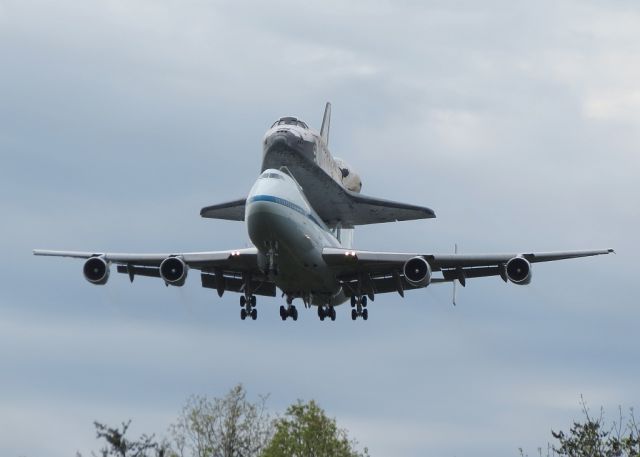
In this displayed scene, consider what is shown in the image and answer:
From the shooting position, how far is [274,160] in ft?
276

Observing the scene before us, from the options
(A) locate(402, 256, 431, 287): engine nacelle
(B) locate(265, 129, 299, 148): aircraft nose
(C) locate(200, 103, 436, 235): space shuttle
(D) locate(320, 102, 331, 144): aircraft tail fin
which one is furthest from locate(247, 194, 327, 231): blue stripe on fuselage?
(D) locate(320, 102, 331, 144): aircraft tail fin

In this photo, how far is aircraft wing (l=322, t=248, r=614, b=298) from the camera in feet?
236

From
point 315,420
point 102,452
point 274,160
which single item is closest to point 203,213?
point 274,160

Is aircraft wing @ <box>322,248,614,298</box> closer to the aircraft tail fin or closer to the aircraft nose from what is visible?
the aircraft nose

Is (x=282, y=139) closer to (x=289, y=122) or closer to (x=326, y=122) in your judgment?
(x=289, y=122)

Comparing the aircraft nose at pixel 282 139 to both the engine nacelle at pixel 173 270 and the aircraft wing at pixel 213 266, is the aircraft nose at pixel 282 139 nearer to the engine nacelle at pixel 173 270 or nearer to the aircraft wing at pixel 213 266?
the aircraft wing at pixel 213 266

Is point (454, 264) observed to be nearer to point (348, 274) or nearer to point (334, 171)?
point (348, 274)

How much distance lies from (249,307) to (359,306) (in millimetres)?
6081

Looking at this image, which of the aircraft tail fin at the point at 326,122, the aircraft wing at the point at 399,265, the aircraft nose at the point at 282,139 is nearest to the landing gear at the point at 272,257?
the aircraft wing at the point at 399,265

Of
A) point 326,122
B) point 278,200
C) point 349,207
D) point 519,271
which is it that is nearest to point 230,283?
point 278,200

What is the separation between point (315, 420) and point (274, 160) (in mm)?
14769

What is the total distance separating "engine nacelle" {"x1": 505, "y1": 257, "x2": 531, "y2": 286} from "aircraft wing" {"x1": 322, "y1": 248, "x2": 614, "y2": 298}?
37 centimetres

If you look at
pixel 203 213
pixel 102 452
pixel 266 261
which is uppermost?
pixel 203 213

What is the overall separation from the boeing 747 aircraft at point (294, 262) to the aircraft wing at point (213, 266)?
5 cm
